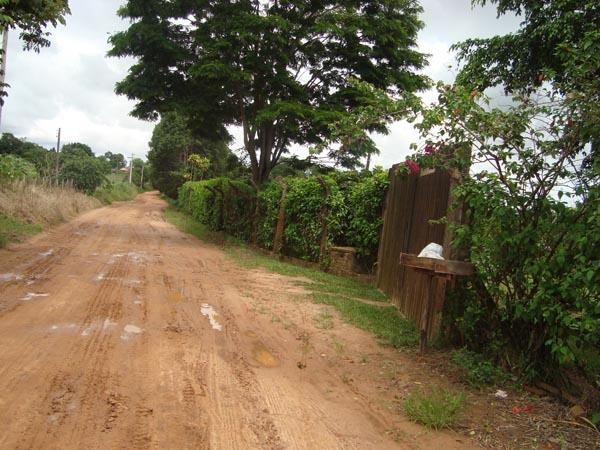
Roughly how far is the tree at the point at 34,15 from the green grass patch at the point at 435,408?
25.7 ft

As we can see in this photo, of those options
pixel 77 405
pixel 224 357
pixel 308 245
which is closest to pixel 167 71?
pixel 308 245

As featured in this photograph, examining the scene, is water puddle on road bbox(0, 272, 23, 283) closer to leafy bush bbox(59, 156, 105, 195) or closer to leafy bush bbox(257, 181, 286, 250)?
leafy bush bbox(257, 181, 286, 250)

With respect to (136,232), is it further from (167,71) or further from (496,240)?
(496,240)

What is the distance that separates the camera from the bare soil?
3.70 m

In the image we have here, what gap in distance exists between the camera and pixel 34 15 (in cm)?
933

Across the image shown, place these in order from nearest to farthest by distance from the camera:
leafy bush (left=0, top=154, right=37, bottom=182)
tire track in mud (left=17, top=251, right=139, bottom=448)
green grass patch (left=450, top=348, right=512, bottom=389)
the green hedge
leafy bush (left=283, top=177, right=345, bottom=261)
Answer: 1. tire track in mud (left=17, top=251, right=139, bottom=448)
2. green grass patch (left=450, top=348, right=512, bottom=389)
3. leafy bush (left=0, top=154, right=37, bottom=182)
4. the green hedge
5. leafy bush (left=283, top=177, right=345, bottom=261)

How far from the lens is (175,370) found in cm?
489

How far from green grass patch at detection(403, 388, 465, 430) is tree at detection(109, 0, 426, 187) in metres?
11.4

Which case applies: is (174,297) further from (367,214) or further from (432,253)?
(367,214)

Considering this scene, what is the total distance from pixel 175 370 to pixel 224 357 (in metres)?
0.68

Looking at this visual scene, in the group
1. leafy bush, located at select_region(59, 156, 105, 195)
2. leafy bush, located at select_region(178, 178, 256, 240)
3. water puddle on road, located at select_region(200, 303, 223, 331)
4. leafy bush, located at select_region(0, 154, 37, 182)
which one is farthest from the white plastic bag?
leafy bush, located at select_region(59, 156, 105, 195)

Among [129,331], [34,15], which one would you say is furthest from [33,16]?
[129,331]

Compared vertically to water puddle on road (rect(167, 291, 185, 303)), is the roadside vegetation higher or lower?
higher

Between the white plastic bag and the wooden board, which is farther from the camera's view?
the white plastic bag
